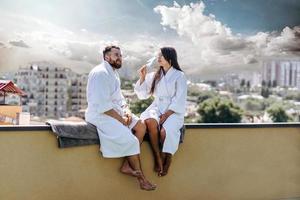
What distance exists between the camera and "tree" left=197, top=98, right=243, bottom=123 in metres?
29.8

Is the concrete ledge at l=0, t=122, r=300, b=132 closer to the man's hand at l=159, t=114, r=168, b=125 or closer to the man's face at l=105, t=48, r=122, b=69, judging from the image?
the man's hand at l=159, t=114, r=168, b=125

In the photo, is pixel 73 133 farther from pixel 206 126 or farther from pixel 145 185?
pixel 206 126

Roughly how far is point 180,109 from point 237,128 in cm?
49

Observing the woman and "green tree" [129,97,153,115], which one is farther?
"green tree" [129,97,153,115]

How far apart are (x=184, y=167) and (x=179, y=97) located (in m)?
0.42

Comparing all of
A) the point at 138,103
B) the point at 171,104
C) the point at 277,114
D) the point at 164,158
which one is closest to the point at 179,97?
the point at 171,104

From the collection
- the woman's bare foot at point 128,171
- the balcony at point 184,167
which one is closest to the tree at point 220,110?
the balcony at point 184,167

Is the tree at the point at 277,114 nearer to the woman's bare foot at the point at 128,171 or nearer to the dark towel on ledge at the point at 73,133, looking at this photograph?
the woman's bare foot at the point at 128,171

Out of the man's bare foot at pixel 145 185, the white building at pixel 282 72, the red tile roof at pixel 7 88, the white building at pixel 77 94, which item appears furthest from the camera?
the white building at pixel 282 72

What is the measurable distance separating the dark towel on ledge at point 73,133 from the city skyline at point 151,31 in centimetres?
1090

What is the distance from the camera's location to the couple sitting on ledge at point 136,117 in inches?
96.7

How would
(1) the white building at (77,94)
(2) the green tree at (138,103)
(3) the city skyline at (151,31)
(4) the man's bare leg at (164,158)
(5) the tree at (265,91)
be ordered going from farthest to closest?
(5) the tree at (265,91)
(1) the white building at (77,94)
(3) the city skyline at (151,31)
(2) the green tree at (138,103)
(4) the man's bare leg at (164,158)

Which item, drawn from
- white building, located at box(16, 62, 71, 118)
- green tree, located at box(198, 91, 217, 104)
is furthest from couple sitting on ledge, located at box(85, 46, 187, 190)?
green tree, located at box(198, 91, 217, 104)

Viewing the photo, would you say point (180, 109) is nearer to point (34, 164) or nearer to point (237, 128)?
point (237, 128)
